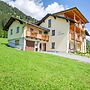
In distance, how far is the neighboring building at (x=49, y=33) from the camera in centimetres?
4244

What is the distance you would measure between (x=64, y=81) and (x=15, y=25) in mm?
33425

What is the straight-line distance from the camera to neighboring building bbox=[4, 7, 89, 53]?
42.4 meters

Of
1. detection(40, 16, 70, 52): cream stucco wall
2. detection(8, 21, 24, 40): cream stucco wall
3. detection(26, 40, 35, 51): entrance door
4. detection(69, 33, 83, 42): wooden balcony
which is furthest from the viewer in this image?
detection(69, 33, 83, 42): wooden balcony

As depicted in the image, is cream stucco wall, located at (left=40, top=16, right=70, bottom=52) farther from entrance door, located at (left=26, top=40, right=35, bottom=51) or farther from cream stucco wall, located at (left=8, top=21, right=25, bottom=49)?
cream stucco wall, located at (left=8, top=21, right=25, bottom=49)

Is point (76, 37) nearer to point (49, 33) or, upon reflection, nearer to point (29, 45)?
point (49, 33)

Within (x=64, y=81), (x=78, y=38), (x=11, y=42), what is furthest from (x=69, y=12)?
(x=64, y=81)

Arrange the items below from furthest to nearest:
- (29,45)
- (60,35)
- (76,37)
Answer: (76,37) < (60,35) < (29,45)

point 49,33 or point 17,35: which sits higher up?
point 49,33

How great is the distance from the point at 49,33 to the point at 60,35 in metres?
2.68

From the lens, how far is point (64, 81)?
42.0 feet

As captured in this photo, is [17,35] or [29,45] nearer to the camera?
[29,45]

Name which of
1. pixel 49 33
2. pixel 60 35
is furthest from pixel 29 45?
pixel 60 35

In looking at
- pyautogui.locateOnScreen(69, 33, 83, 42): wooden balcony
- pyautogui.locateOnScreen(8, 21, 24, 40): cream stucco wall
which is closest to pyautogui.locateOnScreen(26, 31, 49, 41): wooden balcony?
pyautogui.locateOnScreen(8, 21, 24, 40): cream stucco wall

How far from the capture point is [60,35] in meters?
46.0
